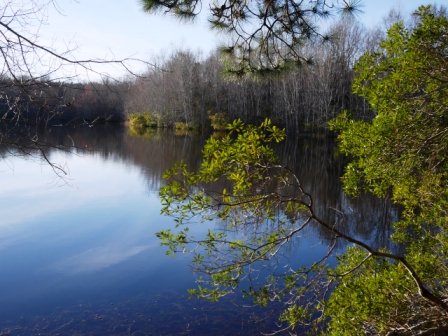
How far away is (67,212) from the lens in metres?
11.0

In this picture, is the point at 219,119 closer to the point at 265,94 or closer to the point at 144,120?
the point at 265,94

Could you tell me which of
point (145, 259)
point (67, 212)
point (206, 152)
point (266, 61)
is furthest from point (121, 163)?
point (206, 152)

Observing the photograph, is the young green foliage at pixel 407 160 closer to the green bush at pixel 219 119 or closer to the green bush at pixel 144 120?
the green bush at pixel 219 119

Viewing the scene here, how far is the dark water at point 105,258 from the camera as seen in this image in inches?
235

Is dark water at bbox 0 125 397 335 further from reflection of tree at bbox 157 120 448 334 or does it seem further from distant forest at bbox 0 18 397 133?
distant forest at bbox 0 18 397 133

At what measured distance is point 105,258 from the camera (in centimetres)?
821

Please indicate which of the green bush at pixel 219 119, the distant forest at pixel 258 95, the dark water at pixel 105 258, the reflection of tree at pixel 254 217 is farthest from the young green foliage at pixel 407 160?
the green bush at pixel 219 119

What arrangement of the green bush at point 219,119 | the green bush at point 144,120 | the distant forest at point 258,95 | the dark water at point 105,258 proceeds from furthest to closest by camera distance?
1. the green bush at point 144,120
2. the green bush at point 219,119
3. the distant forest at point 258,95
4. the dark water at point 105,258

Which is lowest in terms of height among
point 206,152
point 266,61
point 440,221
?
point 440,221

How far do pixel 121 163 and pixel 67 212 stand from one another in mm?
9112

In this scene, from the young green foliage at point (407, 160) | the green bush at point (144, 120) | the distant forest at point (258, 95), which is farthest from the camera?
the green bush at point (144, 120)

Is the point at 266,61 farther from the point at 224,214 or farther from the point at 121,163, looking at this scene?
the point at 121,163

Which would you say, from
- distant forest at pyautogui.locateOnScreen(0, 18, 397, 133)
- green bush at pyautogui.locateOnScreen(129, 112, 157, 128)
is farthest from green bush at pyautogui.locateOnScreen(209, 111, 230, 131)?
green bush at pyautogui.locateOnScreen(129, 112, 157, 128)

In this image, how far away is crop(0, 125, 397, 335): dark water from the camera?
5961 mm
